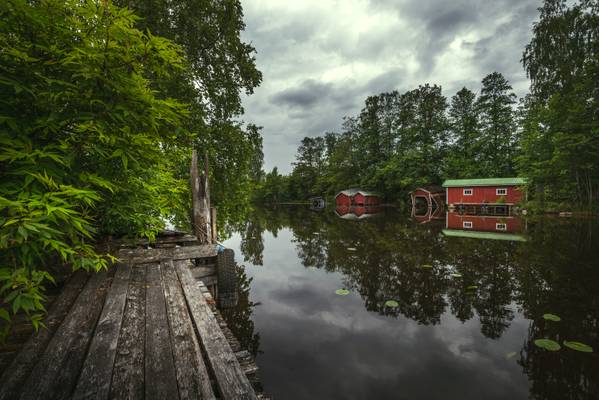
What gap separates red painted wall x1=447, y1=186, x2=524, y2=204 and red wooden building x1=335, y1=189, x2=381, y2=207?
1295cm

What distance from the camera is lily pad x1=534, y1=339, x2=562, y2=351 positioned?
3876mm

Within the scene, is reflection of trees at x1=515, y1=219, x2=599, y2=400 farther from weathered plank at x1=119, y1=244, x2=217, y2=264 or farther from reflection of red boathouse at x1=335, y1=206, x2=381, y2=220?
reflection of red boathouse at x1=335, y1=206, x2=381, y2=220

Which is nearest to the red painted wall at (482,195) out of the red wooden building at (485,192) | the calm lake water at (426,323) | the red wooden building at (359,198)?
the red wooden building at (485,192)

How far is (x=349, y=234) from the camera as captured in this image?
15.4m

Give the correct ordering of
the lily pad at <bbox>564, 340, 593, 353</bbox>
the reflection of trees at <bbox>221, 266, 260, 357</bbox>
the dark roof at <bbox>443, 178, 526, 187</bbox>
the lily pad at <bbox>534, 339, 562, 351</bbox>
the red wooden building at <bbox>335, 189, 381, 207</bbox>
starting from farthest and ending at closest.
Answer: the red wooden building at <bbox>335, 189, 381, 207</bbox>, the dark roof at <bbox>443, 178, 526, 187</bbox>, the reflection of trees at <bbox>221, 266, 260, 357</bbox>, the lily pad at <bbox>534, 339, 562, 351</bbox>, the lily pad at <bbox>564, 340, 593, 353</bbox>

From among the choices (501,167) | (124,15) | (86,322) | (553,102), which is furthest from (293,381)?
(501,167)

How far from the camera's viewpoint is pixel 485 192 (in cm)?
3178

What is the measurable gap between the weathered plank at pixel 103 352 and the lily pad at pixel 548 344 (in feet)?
18.2

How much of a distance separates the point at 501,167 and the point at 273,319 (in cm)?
4317

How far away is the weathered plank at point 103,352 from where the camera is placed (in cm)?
165

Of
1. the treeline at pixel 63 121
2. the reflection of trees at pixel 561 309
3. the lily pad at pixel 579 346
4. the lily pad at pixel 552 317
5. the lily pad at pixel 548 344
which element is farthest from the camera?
the lily pad at pixel 552 317

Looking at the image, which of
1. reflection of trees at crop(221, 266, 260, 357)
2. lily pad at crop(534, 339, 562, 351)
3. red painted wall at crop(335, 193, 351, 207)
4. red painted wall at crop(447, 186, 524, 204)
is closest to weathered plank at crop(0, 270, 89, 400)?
reflection of trees at crop(221, 266, 260, 357)

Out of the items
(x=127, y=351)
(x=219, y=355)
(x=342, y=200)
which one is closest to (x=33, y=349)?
(x=127, y=351)

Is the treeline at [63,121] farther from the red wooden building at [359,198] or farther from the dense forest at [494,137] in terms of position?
the red wooden building at [359,198]
